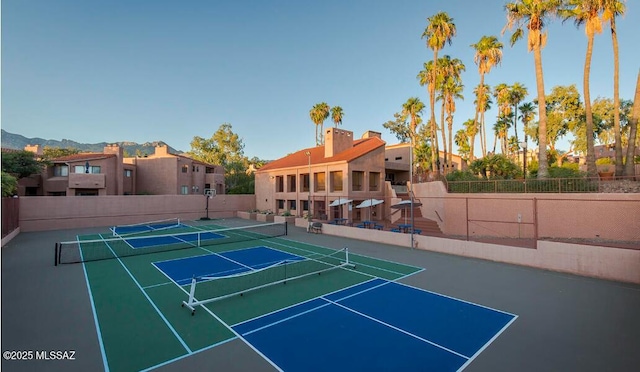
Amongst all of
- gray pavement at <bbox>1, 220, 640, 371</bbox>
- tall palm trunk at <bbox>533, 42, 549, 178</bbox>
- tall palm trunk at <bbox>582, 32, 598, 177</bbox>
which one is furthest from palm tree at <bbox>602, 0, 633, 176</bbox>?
gray pavement at <bbox>1, 220, 640, 371</bbox>

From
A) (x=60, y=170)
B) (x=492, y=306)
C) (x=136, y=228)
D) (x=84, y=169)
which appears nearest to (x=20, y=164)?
(x=60, y=170)

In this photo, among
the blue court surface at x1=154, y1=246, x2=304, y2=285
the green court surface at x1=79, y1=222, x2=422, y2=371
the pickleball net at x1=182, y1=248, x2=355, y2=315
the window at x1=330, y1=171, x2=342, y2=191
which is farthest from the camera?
the window at x1=330, y1=171, x2=342, y2=191

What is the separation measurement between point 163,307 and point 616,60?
113 ft

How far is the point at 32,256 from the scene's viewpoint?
1669 centimetres

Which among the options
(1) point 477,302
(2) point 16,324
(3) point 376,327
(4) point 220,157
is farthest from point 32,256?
(4) point 220,157

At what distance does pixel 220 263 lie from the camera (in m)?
15.2

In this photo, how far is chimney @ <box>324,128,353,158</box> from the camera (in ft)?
115

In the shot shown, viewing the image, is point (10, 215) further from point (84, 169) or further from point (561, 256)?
point (561, 256)

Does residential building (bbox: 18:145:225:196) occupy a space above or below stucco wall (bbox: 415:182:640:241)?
above

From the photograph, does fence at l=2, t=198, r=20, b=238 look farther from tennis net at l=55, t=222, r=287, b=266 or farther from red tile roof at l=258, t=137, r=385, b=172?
red tile roof at l=258, t=137, r=385, b=172

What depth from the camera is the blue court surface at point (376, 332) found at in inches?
256

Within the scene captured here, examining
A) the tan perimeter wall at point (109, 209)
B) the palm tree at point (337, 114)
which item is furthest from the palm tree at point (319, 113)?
the tan perimeter wall at point (109, 209)

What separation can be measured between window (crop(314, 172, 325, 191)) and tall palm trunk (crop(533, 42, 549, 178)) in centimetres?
2026

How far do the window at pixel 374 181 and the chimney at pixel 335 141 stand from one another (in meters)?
4.89
